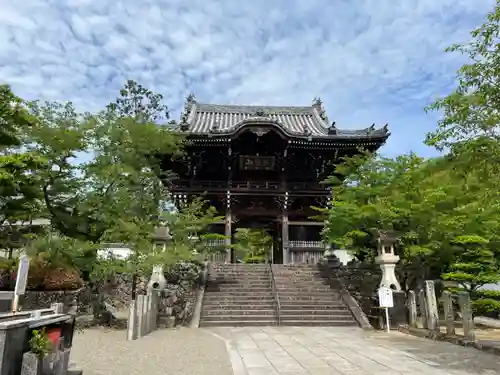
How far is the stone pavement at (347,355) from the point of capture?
623 cm

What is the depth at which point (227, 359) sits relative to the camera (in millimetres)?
7102

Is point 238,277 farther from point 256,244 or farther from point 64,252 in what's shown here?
point 256,244

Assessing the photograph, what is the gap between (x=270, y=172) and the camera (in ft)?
70.0

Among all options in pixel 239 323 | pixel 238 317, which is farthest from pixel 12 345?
pixel 238 317

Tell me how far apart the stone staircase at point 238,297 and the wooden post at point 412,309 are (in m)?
4.26

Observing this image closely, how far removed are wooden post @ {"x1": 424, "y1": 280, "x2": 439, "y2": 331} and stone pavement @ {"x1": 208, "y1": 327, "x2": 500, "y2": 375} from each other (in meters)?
0.75

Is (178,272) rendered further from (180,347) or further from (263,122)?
(263,122)

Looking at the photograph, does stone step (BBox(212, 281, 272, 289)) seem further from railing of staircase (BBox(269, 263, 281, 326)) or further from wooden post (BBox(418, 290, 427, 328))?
wooden post (BBox(418, 290, 427, 328))

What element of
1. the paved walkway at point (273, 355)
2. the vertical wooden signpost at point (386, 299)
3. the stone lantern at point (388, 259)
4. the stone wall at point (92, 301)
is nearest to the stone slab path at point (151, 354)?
the paved walkway at point (273, 355)

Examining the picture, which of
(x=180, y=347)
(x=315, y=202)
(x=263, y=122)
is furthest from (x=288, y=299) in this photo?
(x=263, y=122)

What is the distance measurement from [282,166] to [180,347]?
13.7 meters

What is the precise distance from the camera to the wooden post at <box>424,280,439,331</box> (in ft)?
33.4

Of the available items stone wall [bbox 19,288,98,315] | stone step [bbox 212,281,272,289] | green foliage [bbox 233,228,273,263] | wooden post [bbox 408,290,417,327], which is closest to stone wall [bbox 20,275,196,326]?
stone wall [bbox 19,288,98,315]

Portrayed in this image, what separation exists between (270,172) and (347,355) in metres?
14.5
